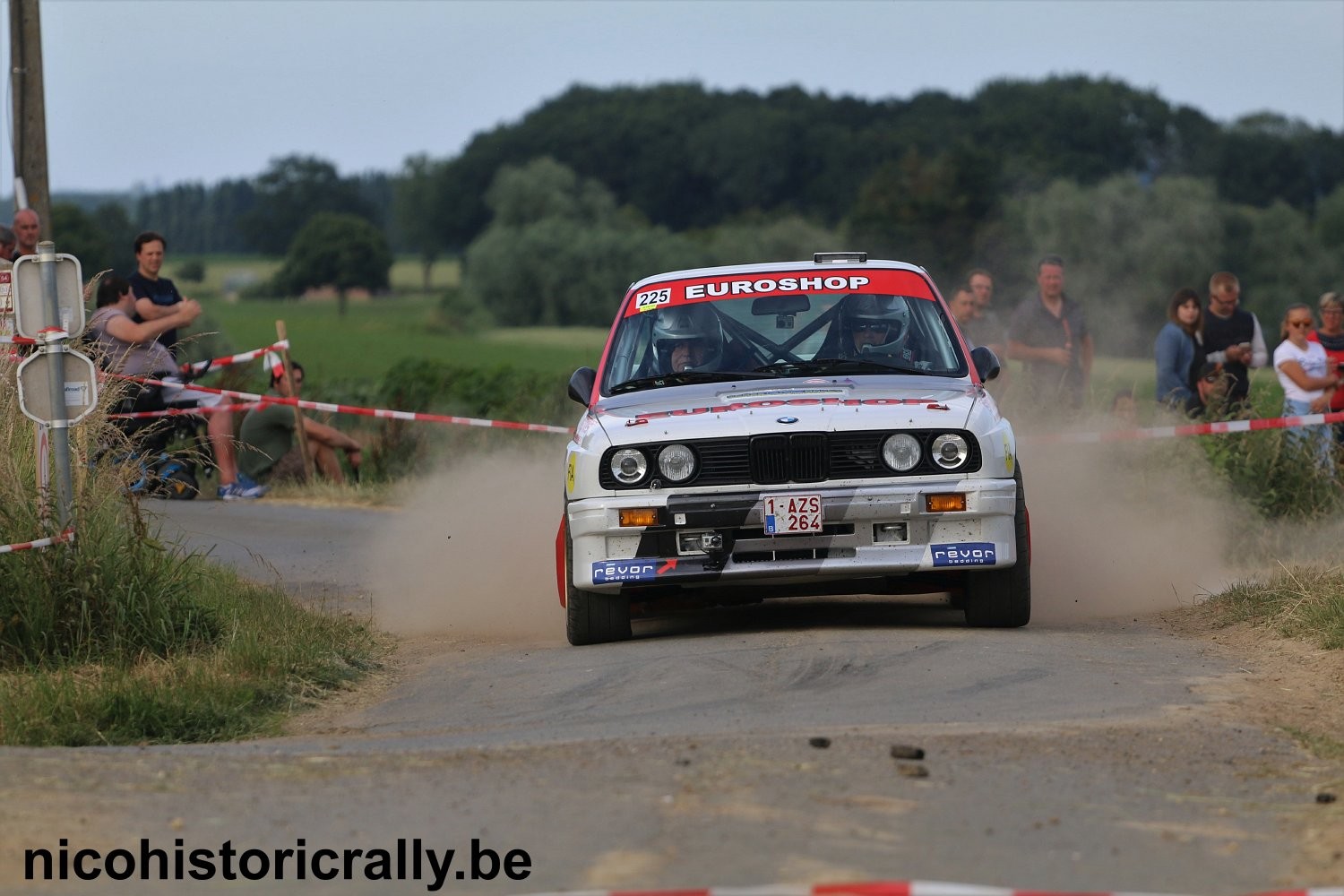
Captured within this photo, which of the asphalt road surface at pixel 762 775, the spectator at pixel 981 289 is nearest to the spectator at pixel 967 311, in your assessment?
the spectator at pixel 981 289

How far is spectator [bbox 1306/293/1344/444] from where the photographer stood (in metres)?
14.9

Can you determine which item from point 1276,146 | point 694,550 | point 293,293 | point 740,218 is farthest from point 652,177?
point 694,550

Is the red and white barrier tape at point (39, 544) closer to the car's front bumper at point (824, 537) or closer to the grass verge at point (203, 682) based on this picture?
the grass verge at point (203, 682)

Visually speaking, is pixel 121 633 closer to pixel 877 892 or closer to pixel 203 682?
pixel 203 682

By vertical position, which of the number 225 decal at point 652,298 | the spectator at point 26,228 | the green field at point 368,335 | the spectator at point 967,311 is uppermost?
the spectator at point 26,228

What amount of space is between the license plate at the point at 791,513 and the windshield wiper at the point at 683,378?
119 cm

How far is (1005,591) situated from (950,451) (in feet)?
2.67

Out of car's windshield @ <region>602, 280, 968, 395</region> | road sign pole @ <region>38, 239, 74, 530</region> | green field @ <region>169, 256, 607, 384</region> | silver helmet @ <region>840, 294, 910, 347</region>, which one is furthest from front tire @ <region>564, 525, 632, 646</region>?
green field @ <region>169, 256, 607, 384</region>

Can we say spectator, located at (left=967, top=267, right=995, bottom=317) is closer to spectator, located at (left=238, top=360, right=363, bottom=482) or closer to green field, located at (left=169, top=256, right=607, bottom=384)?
spectator, located at (left=238, top=360, right=363, bottom=482)

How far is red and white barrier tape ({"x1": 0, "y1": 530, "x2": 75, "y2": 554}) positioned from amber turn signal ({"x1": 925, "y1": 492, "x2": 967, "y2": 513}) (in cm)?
398

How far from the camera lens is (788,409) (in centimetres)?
888

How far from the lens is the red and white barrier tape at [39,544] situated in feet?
28.1

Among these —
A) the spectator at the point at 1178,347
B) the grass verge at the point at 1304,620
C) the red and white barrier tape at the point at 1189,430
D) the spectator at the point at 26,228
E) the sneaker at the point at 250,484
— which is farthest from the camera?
the sneaker at the point at 250,484

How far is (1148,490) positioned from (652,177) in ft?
360
